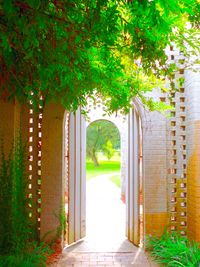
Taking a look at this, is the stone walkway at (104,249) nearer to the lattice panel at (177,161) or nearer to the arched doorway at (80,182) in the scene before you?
the arched doorway at (80,182)

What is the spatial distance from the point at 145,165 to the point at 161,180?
15.1 inches

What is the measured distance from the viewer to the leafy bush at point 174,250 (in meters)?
4.39

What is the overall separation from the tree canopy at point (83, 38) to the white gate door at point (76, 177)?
2133 mm

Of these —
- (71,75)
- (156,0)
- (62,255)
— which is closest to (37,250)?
(62,255)

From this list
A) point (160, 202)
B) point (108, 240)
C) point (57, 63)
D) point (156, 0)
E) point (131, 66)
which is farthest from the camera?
point (108, 240)

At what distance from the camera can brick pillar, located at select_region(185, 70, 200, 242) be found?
499 centimetres

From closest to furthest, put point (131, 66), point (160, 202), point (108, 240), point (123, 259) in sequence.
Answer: point (131, 66), point (123, 259), point (160, 202), point (108, 240)

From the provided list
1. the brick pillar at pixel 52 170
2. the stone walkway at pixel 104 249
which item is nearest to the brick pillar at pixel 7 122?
the brick pillar at pixel 52 170

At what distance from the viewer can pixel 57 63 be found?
Answer: 2.67 m

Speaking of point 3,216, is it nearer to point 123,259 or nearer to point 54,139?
point 54,139

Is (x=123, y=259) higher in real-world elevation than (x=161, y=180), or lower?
lower

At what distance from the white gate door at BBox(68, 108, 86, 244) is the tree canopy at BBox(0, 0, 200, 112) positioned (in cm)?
213

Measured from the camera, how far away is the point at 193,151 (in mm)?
5145

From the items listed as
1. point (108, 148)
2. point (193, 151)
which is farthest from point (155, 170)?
point (108, 148)
